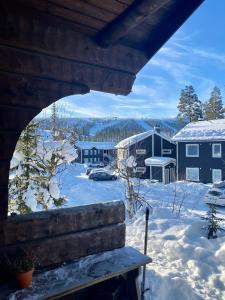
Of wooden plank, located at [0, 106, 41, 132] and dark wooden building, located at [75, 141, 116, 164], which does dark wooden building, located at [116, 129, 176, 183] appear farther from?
wooden plank, located at [0, 106, 41, 132]

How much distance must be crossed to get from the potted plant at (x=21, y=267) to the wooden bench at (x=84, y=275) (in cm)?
6

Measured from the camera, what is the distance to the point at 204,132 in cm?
2608

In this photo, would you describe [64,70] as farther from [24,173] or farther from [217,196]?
[217,196]

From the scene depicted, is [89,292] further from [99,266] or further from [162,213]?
[162,213]

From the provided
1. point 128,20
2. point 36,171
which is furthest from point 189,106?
point 128,20

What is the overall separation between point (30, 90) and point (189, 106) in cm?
5685

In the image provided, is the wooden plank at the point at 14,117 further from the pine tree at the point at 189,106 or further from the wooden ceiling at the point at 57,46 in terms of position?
the pine tree at the point at 189,106

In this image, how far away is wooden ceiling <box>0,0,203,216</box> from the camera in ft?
7.02

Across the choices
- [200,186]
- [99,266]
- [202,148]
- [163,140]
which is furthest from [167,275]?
[163,140]

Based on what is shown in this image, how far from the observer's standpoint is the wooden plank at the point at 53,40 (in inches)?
82.9

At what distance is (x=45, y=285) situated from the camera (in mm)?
2238

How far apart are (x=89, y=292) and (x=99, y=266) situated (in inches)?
18.0

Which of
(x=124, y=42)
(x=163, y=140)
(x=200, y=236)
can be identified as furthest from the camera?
(x=163, y=140)

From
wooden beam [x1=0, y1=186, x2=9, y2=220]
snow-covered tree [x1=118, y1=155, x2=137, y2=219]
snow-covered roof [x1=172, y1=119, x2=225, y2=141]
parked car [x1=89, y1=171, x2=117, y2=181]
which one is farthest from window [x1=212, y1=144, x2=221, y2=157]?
wooden beam [x1=0, y1=186, x2=9, y2=220]
